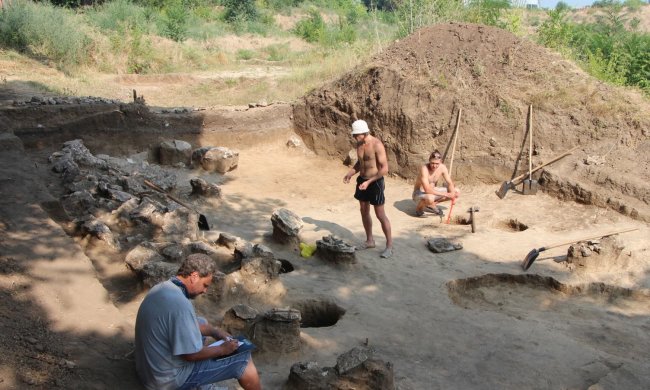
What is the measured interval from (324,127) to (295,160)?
1.01 metres

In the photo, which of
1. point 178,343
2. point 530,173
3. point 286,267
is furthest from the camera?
point 530,173

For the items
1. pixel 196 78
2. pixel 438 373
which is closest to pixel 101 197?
pixel 438 373

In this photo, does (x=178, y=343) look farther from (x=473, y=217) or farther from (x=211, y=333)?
(x=473, y=217)

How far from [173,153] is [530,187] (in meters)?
6.71

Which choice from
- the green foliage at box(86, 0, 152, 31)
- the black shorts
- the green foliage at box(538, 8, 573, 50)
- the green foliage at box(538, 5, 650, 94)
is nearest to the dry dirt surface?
the black shorts

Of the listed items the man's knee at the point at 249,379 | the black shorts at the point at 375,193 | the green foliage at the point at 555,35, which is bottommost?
the man's knee at the point at 249,379

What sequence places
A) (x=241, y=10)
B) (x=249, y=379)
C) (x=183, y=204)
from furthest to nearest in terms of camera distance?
(x=241, y=10) → (x=183, y=204) → (x=249, y=379)

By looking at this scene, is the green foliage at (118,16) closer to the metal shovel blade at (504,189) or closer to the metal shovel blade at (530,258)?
the metal shovel blade at (504,189)

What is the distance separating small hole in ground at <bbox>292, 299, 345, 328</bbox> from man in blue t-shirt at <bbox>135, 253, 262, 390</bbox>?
7.58ft

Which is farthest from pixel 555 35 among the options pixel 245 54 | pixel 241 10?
pixel 241 10

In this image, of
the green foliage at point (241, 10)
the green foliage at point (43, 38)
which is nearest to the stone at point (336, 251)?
the green foliage at point (43, 38)

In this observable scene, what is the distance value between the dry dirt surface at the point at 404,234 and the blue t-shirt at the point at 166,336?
0.33 metres

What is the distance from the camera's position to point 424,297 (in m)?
6.44

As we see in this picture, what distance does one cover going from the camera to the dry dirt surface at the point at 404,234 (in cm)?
461
